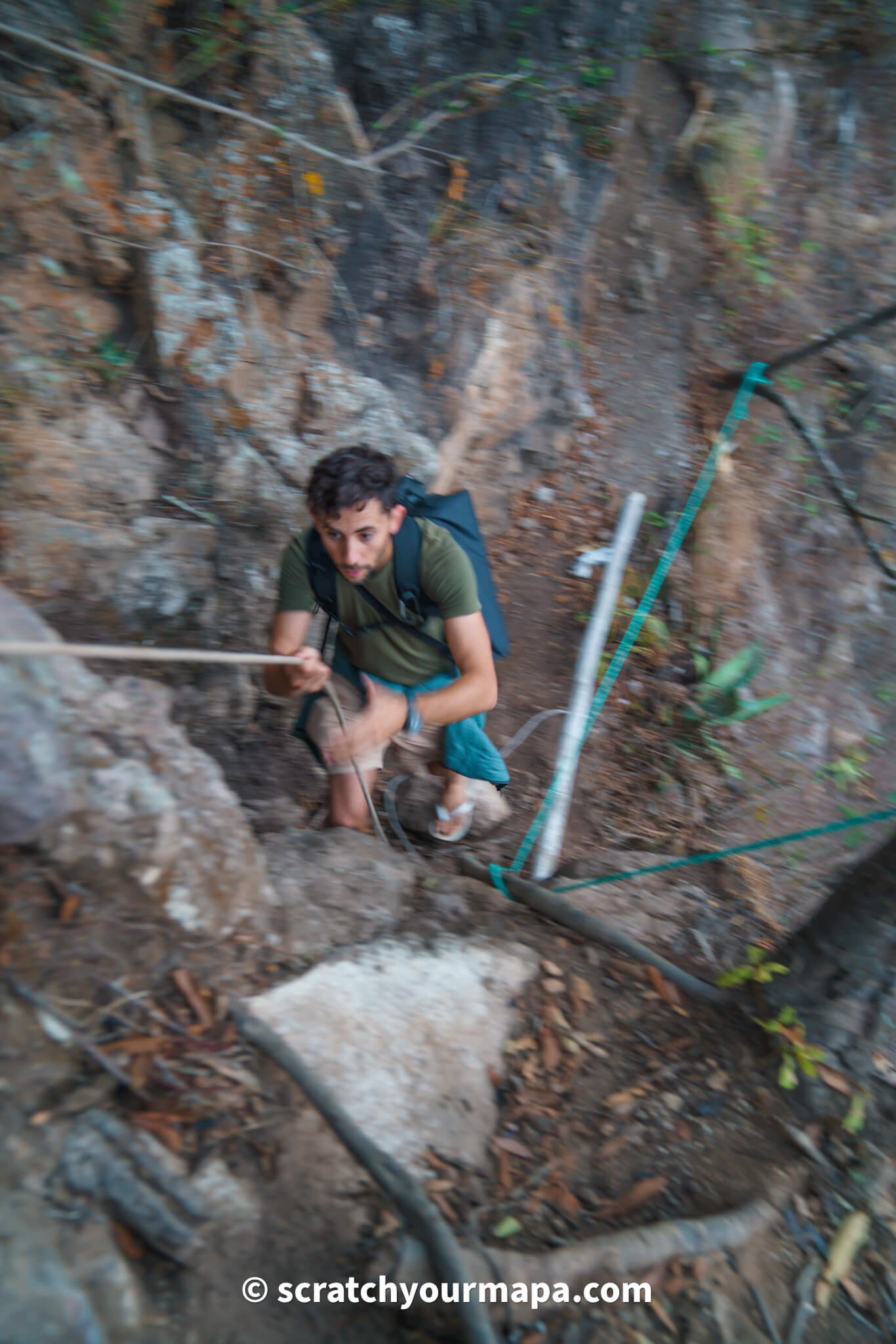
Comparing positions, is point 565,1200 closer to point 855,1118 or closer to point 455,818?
point 855,1118

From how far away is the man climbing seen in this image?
277 cm

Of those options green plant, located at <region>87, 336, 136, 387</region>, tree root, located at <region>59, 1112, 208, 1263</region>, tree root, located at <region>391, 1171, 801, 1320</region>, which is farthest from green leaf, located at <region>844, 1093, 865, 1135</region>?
green plant, located at <region>87, 336, 136, 387</region>

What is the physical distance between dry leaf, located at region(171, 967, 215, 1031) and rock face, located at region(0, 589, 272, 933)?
13 centimetres

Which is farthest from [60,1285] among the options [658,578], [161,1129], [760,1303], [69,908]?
[658,578]

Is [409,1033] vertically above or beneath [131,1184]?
beneath

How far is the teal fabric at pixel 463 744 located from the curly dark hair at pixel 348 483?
787mm

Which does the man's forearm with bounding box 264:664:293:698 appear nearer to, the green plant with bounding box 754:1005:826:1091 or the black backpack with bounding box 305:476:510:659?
the black backpack with bounding box 305:476:510:659

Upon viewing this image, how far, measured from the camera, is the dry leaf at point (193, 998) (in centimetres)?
198

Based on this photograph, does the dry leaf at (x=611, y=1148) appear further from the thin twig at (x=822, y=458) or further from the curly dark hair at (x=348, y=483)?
the thin twig at (x=822, y=458)

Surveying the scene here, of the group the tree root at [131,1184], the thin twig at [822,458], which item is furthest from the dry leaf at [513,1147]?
the thin twig at [822,458]

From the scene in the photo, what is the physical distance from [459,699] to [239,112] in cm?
343

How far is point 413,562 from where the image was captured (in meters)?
2.85

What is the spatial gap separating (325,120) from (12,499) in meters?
2.95

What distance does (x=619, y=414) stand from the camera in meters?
6.09
